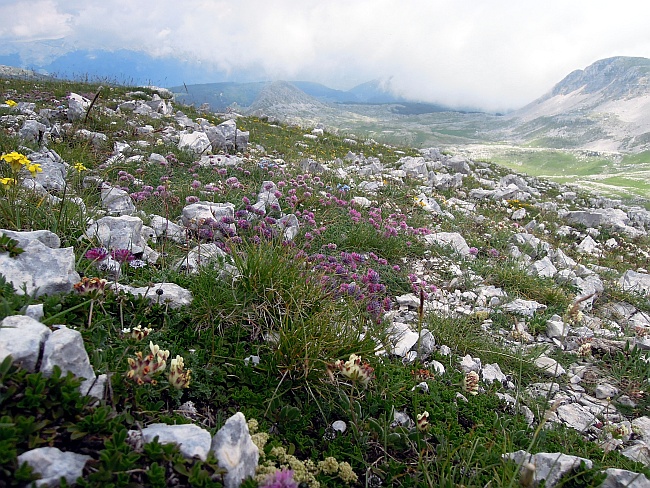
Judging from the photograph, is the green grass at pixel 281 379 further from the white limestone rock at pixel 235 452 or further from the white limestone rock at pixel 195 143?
the white limestone rock at pixel 195 143

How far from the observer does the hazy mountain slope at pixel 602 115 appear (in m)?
110

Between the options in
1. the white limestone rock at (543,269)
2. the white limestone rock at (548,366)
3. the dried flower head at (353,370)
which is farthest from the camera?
the white limestone rock at (543,269)

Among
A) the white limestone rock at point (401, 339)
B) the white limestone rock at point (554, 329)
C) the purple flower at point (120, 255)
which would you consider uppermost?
the purple flower at point (120, 255)

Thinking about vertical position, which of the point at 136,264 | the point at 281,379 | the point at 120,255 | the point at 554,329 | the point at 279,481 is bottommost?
the point at 554,329

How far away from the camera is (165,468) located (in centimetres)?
163

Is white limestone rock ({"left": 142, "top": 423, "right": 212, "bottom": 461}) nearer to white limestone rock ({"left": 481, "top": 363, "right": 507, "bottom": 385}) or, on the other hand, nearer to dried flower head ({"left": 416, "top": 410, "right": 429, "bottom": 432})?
dried flower head ({"left": 416, "top": 410, "right": 429, "bottom": 432})

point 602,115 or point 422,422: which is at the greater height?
point 602,115

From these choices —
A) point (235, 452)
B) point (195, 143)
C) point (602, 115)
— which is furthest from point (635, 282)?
point (602, 115)

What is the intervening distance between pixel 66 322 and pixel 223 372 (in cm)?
108

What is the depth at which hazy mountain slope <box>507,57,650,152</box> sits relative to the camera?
109750mm

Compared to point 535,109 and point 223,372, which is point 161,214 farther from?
point 535,109

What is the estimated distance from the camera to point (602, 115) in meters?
130

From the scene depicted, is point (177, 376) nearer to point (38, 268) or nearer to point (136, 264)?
point (38, 268)

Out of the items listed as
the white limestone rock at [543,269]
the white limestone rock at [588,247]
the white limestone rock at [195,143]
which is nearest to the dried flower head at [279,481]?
the white limestone rock at [543,269]
